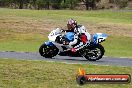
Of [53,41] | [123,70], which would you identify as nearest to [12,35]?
[53,41]

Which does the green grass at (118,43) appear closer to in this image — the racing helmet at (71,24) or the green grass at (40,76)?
the racing helmet at (71,24)

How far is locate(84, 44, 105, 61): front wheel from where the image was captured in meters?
17.5

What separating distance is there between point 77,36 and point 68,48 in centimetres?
67

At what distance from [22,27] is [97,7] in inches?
1788

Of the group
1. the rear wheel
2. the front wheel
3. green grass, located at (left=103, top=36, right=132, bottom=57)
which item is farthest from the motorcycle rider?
green grass, located at (left=103, top=36, right=132, bottom=57)

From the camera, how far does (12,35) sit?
35094mm

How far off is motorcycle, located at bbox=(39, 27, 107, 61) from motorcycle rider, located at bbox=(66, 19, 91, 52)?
0.12 metres

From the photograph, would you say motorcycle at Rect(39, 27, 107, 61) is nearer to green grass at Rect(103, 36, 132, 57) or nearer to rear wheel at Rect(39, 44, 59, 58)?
rear wheel at Rect(39, 44, 59, 58)

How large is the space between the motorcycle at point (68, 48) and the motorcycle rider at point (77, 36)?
0.38 feet

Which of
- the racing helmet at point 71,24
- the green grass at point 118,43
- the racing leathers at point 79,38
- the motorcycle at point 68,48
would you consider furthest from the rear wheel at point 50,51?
the green grass at point 118,43

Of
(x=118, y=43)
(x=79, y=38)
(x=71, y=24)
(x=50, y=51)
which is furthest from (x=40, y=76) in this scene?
(x=118, y=43)

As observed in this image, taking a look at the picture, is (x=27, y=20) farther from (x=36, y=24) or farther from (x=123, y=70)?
(x=123, y=70)

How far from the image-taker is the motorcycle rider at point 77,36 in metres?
17.5

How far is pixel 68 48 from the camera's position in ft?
58.6
